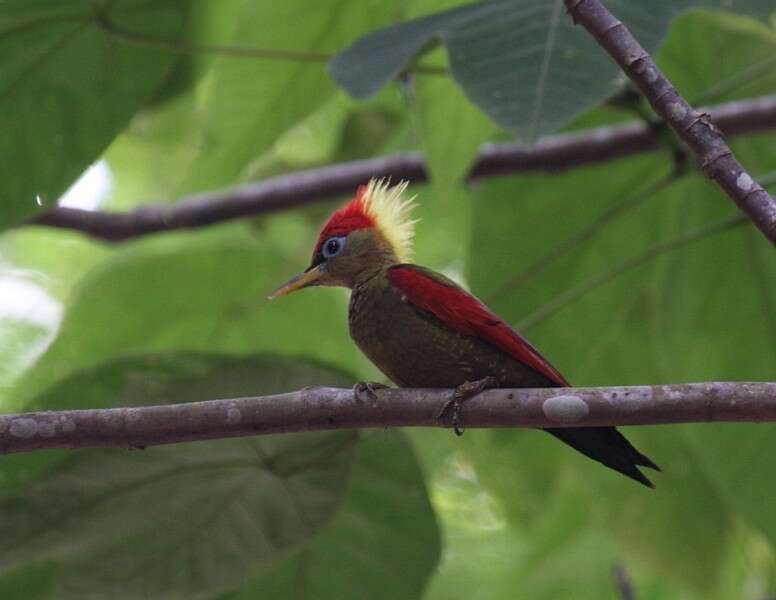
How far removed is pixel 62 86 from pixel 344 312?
4.70ft

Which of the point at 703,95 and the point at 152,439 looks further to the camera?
the point at 703,95

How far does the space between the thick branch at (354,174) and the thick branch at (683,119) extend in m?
1.53

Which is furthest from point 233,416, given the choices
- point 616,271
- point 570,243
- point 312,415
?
point 570,243

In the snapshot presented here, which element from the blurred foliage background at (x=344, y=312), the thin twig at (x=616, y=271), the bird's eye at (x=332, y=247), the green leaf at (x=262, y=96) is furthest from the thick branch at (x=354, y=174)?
the bird's eye at (x=332, y=247)

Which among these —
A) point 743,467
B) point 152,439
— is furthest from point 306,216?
point 152,439

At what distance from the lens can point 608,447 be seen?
9.18 feet

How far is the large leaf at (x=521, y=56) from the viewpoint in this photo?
2857 mm

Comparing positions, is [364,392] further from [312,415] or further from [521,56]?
[521,56]

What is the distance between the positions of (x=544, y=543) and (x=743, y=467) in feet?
3.68

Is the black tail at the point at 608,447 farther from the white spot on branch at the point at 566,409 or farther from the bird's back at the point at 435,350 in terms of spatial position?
the white spot on branch at the point at 566,409

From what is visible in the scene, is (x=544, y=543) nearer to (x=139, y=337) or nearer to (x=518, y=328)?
(x=518, y=328)

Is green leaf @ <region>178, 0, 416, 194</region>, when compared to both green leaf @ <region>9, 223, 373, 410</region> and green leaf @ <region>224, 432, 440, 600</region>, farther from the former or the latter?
green leaf @ <region>224, 432, 440, 600</region>

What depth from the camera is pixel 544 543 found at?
465cm

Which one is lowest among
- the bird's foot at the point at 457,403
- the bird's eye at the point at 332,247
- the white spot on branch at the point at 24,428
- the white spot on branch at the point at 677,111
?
the bird's foot at the point at 457,403
